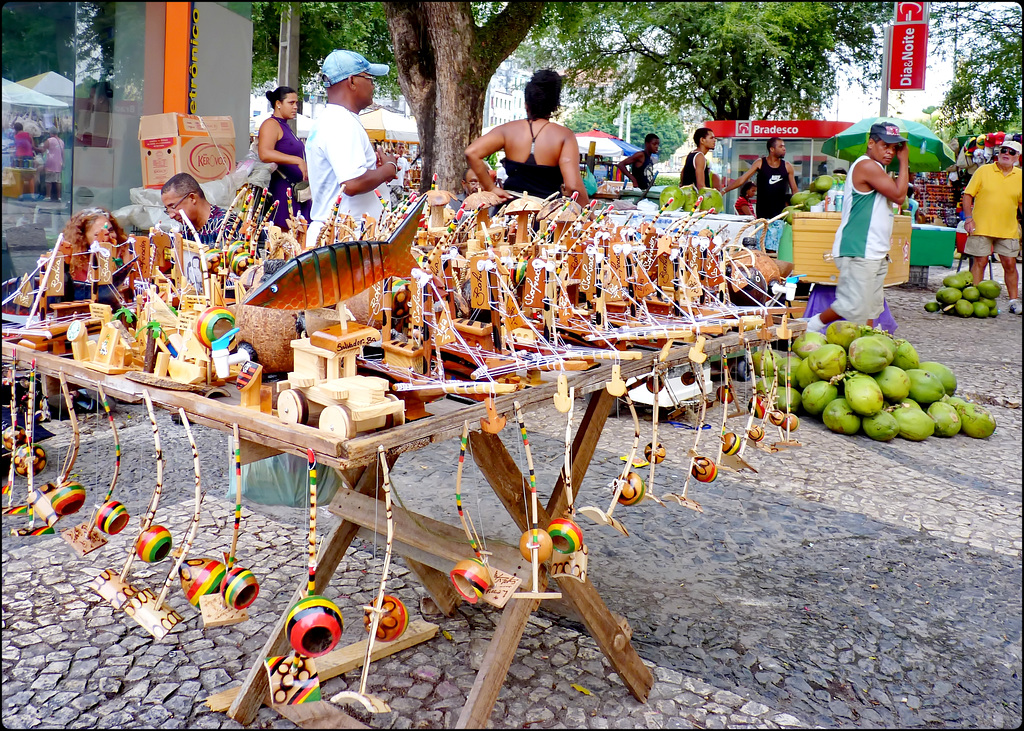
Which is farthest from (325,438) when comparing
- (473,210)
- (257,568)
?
(257,568)

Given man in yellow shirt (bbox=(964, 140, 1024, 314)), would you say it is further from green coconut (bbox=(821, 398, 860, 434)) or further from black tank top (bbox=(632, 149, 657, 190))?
green coconut (bbox=(821, 398, 860, 434))

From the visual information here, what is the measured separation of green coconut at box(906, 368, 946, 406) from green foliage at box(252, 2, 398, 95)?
11.3 m

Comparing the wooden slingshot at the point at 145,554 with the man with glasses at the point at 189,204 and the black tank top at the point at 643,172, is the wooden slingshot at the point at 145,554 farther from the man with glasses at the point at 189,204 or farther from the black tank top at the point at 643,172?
the black tank top at the point at 643,172

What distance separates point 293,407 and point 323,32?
615 inches

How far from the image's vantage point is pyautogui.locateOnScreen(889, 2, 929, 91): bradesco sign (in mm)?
9148

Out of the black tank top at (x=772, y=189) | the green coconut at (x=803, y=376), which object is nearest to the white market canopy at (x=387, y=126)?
the black tank top at (x=772, y=189)

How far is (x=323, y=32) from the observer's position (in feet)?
52.0

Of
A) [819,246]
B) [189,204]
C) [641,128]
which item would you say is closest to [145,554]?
[189,204]

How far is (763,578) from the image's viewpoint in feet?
10.3

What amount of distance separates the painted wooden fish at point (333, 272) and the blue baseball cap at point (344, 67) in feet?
4.73

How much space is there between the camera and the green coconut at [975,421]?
4.84 metres

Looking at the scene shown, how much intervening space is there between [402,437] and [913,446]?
380cm

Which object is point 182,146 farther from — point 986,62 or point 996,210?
point 986,62

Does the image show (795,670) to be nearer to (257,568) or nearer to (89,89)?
(257,568)
